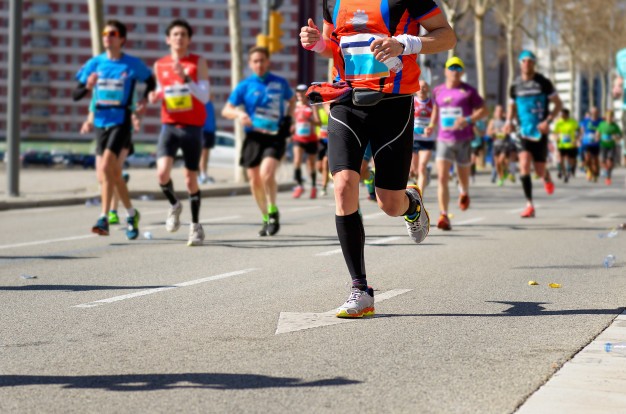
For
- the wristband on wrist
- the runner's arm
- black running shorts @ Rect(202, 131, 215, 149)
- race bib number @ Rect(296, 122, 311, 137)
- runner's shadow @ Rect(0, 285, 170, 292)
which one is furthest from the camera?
black running shorts @ Rect(202, 131, 215, 149)

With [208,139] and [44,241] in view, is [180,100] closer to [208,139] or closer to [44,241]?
[44,241]

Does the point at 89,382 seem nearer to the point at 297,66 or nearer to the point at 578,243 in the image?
the point at 578,243

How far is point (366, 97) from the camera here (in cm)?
710

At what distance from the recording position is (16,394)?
4.88m

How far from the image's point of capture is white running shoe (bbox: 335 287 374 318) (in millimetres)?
6965

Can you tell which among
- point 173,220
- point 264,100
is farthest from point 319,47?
point 264,100

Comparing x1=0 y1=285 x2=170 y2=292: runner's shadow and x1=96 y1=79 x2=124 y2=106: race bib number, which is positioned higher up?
x1=96 y1=79 x2=124 y2=106: race bib number

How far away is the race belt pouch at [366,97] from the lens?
7.10m

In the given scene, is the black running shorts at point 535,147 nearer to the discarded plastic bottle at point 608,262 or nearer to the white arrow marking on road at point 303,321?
the discarded plastic bottle at point 608,262

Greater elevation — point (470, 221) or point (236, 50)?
point (236, 50)

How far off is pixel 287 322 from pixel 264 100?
661 centimetres

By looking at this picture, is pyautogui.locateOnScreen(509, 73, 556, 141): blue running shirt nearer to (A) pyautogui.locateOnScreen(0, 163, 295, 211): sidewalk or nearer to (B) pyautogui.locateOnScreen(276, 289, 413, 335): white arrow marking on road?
(A) pyautogui.locateOnScreen(0, 163, 295, 211): sidewalk

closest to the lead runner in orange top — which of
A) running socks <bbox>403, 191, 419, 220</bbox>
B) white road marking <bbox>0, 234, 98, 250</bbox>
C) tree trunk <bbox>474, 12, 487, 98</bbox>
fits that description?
running socks <bbox>403, 191, 419, 220</bbox>

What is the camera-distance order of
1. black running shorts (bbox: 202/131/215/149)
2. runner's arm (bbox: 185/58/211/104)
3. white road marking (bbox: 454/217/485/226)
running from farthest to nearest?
black running shorts (bbox: 202/131/215/149) < white road marking (bbox: 454/217/485/226) < runner's arm (bbox: 185/58/211/104)
